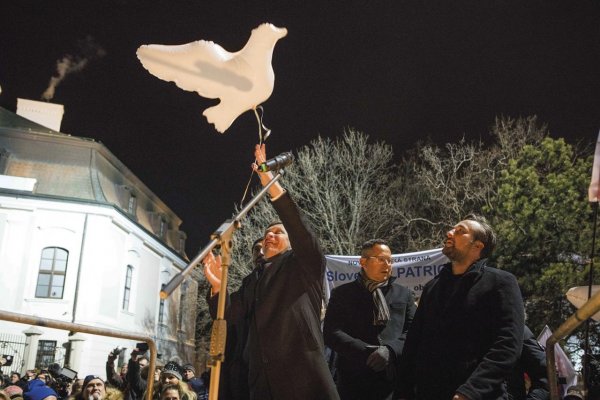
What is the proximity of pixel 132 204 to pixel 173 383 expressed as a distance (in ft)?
89.3

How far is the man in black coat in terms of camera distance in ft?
12.7

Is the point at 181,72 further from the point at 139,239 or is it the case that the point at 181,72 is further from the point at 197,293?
the point at 197,293

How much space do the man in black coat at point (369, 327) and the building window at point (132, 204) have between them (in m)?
28.7

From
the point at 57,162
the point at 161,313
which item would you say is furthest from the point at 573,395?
the point at 161,313

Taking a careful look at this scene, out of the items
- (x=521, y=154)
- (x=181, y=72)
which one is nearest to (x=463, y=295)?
(x=181, y=72)

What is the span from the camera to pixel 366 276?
438 centimetres

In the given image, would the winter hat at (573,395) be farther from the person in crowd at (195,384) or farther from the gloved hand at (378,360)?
the person in crowd at (195,384)

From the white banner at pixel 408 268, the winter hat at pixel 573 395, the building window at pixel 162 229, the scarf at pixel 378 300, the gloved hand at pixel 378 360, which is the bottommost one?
the winter hat at pixel 573 395

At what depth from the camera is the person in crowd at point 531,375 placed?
345cm

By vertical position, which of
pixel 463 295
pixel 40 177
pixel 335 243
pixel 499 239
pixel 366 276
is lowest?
pixel 463 295

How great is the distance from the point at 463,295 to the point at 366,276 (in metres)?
1.22

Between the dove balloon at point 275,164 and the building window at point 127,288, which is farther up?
the building window at point 127,288

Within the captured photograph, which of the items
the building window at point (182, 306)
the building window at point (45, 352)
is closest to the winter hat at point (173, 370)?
the building window at point (45, 352)

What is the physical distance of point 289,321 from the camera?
10.5ft
